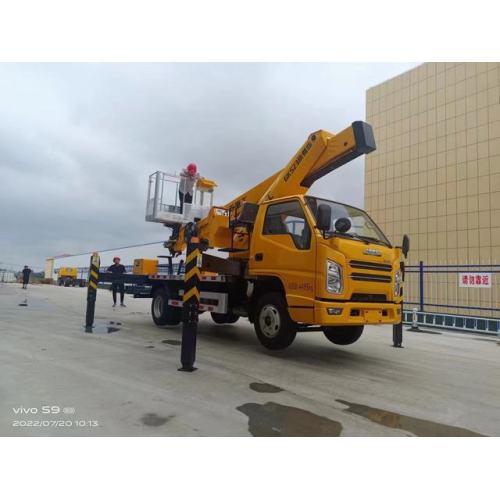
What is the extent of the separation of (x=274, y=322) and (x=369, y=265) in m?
1.66

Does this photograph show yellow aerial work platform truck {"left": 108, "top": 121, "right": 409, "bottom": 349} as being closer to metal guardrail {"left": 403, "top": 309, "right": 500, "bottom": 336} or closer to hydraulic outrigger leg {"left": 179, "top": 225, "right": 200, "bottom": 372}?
hydraulic outrigger leg {"left": 179, "top": 225, "right": 200, "bottom": 372}

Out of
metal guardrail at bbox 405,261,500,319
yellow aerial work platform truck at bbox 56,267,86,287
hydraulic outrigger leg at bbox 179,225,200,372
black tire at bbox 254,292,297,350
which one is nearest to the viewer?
hydraulic outrigger leg at bbox 179,225,200,372

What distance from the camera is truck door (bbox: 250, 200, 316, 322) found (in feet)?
17.8

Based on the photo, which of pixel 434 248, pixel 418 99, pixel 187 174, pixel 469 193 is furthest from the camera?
pixel 418 99

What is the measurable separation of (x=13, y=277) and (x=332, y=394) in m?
59.6

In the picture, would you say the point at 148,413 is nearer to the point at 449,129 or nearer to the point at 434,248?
the point at 434,248

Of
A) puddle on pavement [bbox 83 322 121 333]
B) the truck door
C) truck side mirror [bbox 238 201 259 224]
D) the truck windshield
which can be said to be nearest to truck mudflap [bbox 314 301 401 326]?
the truck door

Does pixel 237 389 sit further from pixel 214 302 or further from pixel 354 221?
pixel 354 221

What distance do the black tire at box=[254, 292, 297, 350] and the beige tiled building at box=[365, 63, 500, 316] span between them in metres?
8.26

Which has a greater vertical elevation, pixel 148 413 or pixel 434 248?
pixel 434 248

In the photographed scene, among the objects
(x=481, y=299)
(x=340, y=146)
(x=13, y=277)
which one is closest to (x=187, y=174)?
(x=340, y=146)

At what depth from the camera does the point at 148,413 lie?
333 centimetres

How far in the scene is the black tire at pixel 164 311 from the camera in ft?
28.9

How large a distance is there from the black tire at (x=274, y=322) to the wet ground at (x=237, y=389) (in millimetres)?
288
